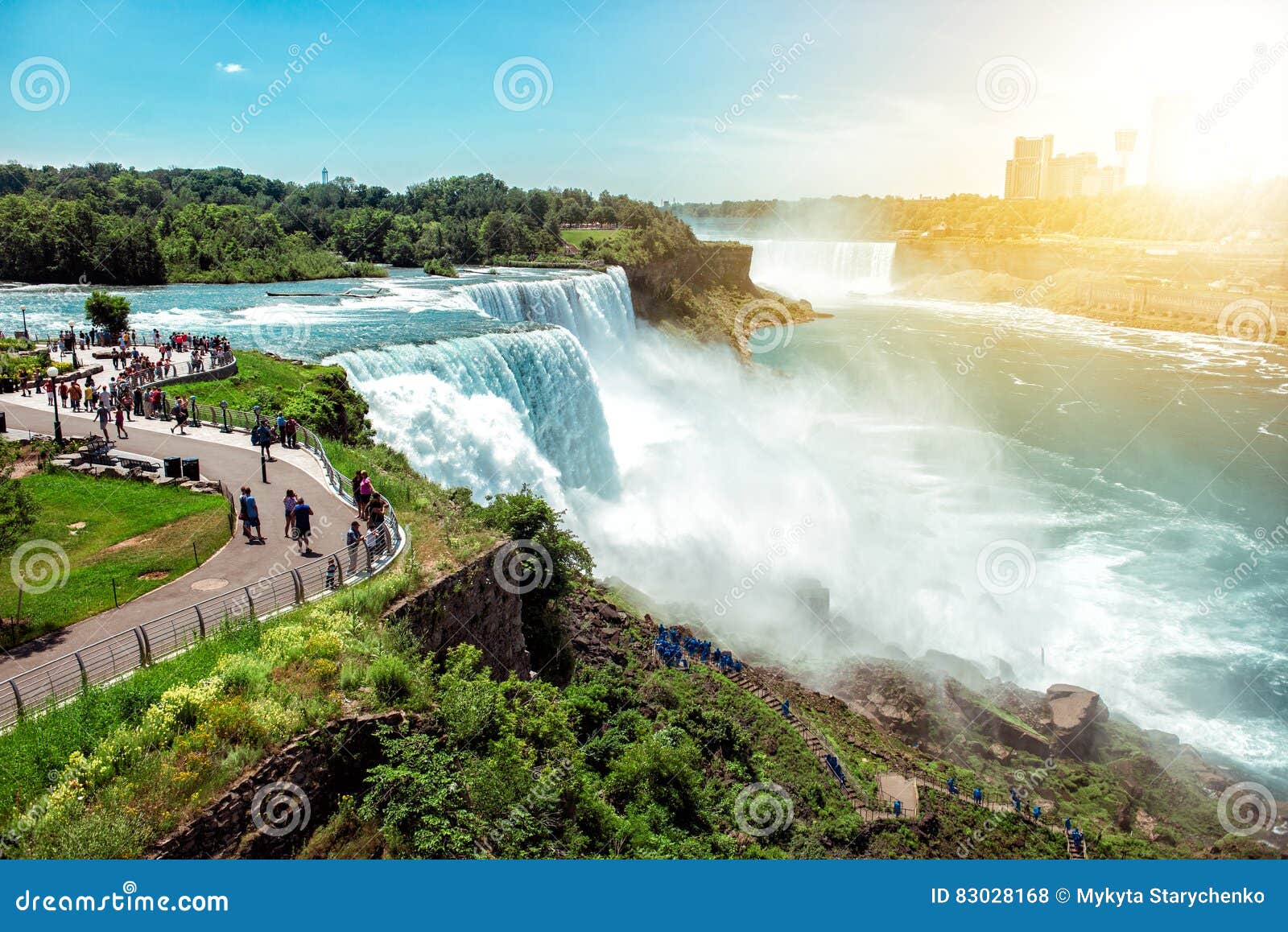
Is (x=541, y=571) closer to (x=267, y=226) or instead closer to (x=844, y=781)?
(x=844, y=781)

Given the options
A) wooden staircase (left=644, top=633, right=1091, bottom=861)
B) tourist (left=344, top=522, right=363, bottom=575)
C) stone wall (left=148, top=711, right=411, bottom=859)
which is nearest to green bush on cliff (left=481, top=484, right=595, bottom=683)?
wooden staircase (left=644, top=633, right=1091, bottom=861)

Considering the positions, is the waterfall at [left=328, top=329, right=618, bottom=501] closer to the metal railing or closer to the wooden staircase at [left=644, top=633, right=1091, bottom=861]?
the wooden staircase at [left=644, top=633, right=1091, bottom=861]

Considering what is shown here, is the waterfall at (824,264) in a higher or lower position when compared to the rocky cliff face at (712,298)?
higher

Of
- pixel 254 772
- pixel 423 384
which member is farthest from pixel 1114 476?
pixel 254 772

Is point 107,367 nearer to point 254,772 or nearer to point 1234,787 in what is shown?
point 254,772

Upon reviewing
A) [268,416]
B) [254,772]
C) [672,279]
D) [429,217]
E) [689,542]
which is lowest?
[689,542]

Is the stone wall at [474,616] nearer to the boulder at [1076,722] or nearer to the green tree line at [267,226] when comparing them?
the boulder at [1076,722]

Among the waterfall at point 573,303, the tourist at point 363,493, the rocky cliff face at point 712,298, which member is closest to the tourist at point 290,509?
the tourist at point 363,493

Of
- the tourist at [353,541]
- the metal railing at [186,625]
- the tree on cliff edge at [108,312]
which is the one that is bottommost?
the metal railing at [186,625]
